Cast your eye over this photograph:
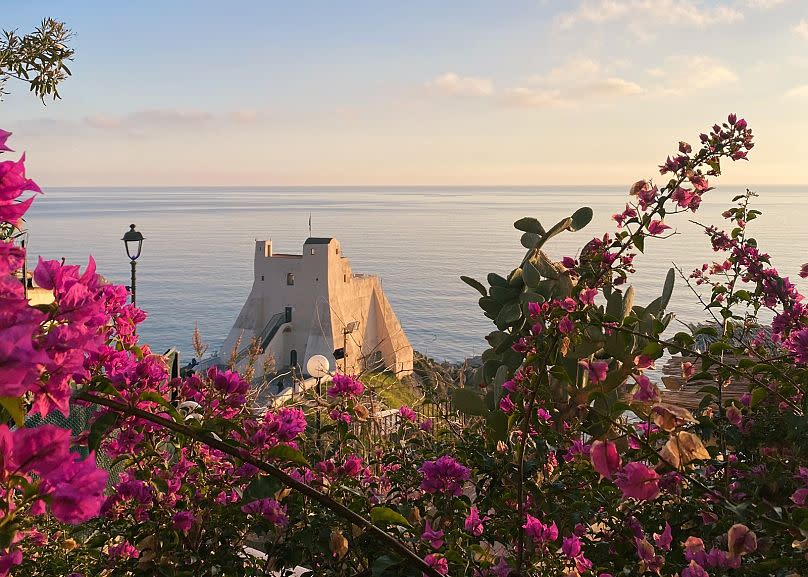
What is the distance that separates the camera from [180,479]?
1534 mm

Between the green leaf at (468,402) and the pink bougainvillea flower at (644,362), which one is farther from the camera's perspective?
the green leaf at (468,402)

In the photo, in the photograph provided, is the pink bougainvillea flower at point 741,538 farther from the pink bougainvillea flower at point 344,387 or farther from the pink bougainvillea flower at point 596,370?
the pink bougainvillea flower at point 344,387

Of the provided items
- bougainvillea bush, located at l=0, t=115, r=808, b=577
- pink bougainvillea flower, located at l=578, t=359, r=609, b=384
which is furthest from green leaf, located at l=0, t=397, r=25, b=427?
pink bougainvillea flower, located at l=578, t=359, r=609, b=384

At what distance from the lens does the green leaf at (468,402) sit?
2584 mm

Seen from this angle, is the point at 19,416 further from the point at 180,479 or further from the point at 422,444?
the point at 422,444

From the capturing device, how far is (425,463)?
1.45 metres

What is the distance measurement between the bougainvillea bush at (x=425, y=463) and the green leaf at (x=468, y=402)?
40 centimetres

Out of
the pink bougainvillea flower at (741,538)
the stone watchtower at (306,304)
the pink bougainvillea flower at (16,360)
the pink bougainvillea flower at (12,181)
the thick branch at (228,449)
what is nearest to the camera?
the pink bougainvillea flower at (16,360)

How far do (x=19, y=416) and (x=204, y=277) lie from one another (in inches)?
1970

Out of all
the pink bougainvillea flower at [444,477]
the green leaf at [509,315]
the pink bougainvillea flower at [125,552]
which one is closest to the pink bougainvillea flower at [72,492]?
the pink bougainvillea flower at [444,477]

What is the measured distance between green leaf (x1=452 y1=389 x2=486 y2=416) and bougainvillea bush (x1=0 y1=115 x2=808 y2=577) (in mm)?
401

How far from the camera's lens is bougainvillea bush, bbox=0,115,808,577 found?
26.5 inches

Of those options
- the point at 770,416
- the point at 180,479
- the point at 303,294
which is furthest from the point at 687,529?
the point at 303,294

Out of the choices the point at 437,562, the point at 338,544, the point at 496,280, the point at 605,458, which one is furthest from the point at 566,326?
the point at 496,280
